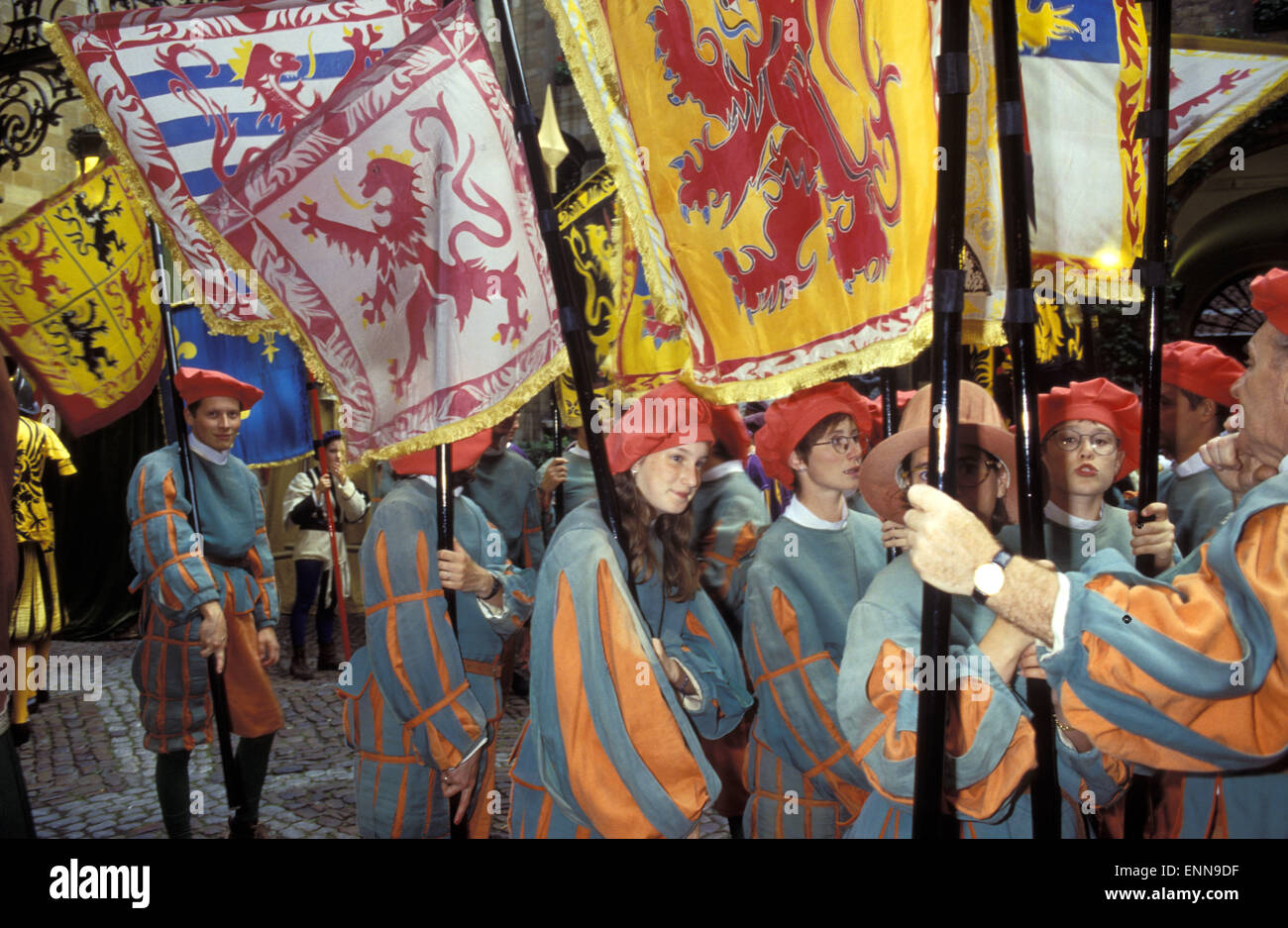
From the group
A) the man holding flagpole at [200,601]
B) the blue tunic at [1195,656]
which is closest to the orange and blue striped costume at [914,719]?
the blue tunic at [1195,656]

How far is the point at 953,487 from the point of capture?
1.51m

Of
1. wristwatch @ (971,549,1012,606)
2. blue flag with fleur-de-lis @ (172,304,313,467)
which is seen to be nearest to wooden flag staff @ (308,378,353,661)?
blue flag with fleur-de-lis @ (172,304,313,467)

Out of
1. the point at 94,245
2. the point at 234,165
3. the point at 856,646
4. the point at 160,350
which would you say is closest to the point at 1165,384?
the point at 856,646

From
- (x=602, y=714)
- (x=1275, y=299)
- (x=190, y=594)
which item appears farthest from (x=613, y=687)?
(x=190, y=594)

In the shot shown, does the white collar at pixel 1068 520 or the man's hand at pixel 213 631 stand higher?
the white collar at pixel 1068 520

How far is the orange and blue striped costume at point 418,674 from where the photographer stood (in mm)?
2723

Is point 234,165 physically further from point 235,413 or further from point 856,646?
point 856,646

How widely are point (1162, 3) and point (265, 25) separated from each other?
2.74 metres

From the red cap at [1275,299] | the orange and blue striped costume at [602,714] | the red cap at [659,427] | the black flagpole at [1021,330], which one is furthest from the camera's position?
the red cap at [659,427]

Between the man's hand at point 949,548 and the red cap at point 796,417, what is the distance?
1.46 meters

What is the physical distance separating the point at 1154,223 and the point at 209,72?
298 cm

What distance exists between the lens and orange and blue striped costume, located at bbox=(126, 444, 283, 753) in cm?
390

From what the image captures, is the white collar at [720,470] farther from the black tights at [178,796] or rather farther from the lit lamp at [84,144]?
the lit lamp at [84,144]

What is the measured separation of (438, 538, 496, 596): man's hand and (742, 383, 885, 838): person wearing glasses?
2.88 ft
